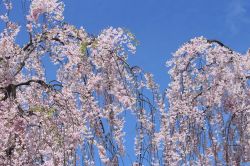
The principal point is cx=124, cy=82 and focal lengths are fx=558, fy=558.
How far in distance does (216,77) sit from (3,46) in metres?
3.76

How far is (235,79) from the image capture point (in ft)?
31.1

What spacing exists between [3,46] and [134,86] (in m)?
1.99

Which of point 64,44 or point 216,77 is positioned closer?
point 64,44

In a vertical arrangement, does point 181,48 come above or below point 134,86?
above

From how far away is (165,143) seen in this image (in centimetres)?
884

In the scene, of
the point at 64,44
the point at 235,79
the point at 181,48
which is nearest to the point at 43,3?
the point at 64,44

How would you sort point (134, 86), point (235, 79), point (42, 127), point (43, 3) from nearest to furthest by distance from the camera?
1. point (42, 127)
2. point (134, 86)
3. point (43, 3)
4. point (235, 79)

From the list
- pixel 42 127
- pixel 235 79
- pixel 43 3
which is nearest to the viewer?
pixel 42 127

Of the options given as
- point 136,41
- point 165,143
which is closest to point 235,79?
point 165,143

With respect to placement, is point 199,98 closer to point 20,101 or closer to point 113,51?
point 113,51

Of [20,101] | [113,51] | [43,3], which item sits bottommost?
[20,101]

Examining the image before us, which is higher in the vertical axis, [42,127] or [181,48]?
[181,48]

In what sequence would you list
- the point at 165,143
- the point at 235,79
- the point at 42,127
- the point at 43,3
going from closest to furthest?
the point at 42,127, the point at 43,3, the point at 165,143, the point at 235,79

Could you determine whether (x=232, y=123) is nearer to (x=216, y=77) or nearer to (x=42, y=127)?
(x=216, y=77)
